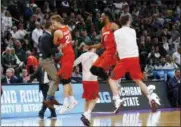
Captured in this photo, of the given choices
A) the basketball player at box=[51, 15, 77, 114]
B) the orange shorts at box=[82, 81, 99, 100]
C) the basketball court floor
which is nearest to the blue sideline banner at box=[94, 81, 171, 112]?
the basketball court floor

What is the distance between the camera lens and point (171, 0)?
3456 centimetres

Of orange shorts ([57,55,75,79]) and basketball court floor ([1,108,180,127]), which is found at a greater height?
orange shorts ([57,55,75,79])

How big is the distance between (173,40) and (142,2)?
361 centimetres

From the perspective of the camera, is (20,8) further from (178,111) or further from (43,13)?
(178,111)

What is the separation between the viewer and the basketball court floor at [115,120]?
750 inches

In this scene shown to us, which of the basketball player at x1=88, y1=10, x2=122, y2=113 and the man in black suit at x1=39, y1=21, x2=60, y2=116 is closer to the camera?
the basketball player at x1=88, y1=10, x2=122, y2=113

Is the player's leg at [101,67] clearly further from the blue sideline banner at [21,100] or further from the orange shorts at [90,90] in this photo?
the blue sideline banner at [21,100]

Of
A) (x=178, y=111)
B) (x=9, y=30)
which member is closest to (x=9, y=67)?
(x=9, y=30)

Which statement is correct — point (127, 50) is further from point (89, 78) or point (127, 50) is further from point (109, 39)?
point (89, 78)

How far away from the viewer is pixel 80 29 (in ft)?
75.3

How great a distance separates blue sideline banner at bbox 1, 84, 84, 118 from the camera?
2177cm

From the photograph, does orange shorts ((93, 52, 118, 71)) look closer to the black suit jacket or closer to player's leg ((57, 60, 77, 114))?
player's leg ((57, 60, 77, 114))

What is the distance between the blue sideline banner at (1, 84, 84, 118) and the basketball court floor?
70 centimetres

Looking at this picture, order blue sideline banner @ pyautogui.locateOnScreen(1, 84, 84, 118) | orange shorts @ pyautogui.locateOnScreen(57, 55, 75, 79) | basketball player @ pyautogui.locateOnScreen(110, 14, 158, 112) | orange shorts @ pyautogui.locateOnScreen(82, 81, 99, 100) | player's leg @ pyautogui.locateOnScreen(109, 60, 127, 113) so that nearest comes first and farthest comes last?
basketball player @ pyautogui.locateOnScreen(110, 14, 158, 112)
player's leg @ pyautogui.locateOnScreen(109, 60, 127, 113)
orange shorts @ pyautogui.locateOnScreen(57, 55, 75, 79)
orange shorts @ pyautogui.locateOnScreen(82, 81, 99, 100)
blue sideline banner @ pyautogui.locateOnScreen(1, 84, 84, 118)
